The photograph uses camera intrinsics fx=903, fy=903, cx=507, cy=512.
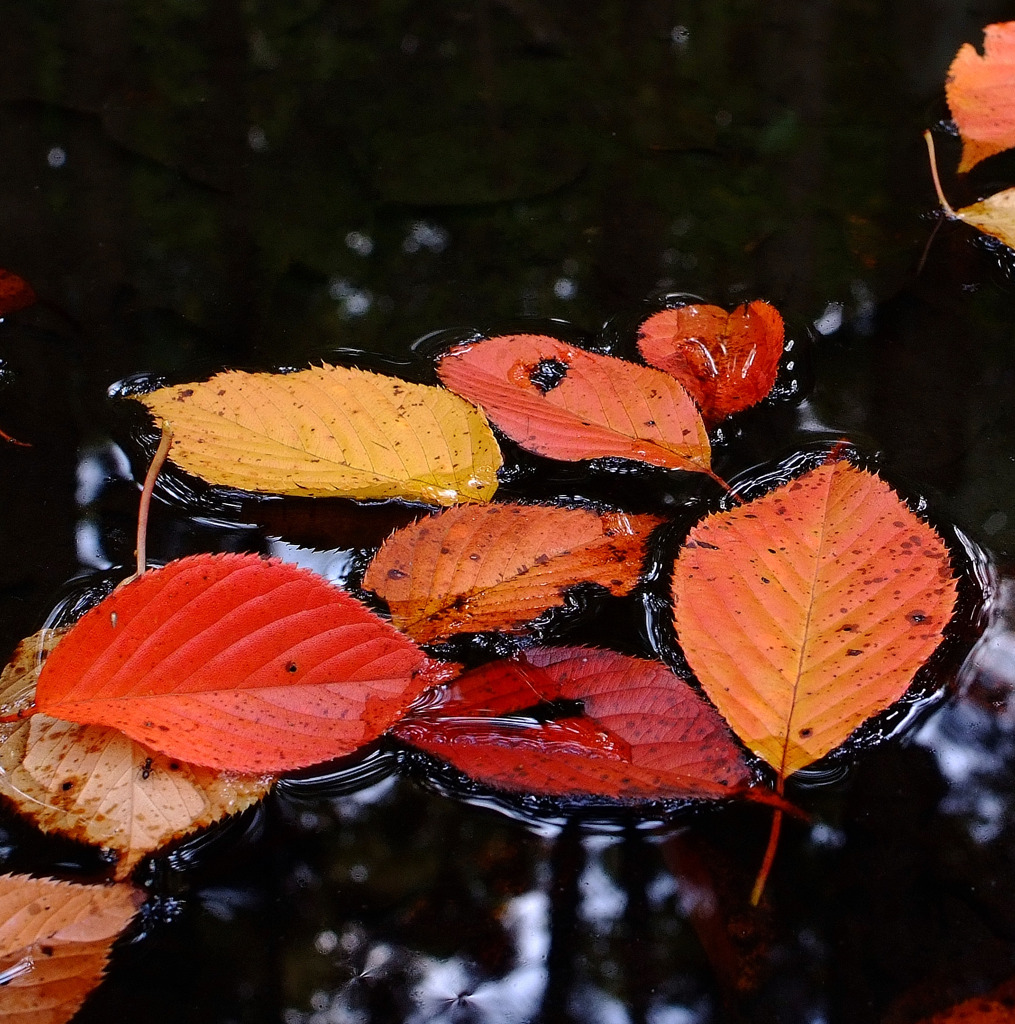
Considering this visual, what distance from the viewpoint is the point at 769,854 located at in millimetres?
802

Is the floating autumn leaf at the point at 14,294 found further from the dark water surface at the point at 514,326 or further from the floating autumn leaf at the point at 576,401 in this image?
the floating autumn leaf at the point at 576,401

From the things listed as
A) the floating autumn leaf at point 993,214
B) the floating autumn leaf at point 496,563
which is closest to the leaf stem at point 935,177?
the floating autumn leaf at point 993,214

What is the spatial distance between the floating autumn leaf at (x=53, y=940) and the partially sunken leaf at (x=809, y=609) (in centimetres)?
57

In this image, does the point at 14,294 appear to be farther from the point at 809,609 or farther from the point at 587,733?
the point at 809,609

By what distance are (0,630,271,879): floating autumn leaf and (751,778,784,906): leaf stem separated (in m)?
0.45

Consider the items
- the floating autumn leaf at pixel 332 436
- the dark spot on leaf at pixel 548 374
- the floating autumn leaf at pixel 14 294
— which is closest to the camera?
the floating autumn leaf at pixel 332 436

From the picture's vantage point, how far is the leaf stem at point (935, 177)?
4.82 feet

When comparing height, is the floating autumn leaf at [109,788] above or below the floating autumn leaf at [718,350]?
below

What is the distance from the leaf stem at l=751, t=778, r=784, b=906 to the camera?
791 mm

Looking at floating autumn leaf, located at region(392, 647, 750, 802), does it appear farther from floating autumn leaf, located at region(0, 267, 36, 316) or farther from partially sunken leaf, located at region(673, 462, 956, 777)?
floating autumn leaf, located at region(0, 267, 36, 316)

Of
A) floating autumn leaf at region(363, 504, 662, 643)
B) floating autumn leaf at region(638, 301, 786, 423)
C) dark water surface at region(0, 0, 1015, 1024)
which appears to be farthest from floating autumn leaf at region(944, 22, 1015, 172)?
floating autumn leaf at region(363, 504, 662, 643)

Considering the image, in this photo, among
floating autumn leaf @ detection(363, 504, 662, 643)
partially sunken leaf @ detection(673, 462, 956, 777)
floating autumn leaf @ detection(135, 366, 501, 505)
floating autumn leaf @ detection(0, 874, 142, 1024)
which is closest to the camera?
floating autumn leaf @ detection(0, 874, 142, 1024)

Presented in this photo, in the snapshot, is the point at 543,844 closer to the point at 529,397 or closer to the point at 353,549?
the point at 353,549

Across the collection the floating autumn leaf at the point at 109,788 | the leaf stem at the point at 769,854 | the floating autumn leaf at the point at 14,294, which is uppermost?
the floating autumn leaf at the point at 14,294
